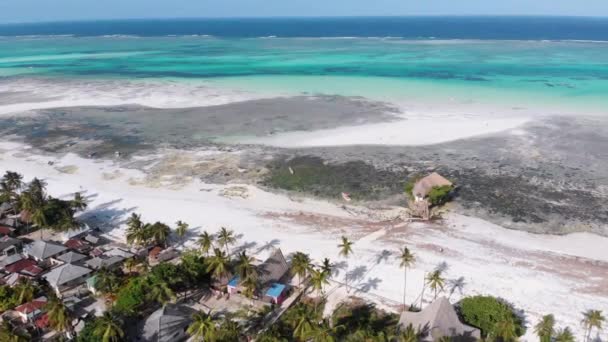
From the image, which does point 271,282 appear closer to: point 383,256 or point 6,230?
point 383,256

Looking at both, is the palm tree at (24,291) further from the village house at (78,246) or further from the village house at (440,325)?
the village house at (440,325)

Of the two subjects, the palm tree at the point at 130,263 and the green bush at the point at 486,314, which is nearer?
the green bush at the point at 486,314

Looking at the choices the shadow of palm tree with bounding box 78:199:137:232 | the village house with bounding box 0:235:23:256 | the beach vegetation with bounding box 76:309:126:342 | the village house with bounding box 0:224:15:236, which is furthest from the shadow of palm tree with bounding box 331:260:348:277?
the village house with bounding box 0:224:15:236

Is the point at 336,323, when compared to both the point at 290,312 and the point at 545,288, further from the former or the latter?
the point at 545,288

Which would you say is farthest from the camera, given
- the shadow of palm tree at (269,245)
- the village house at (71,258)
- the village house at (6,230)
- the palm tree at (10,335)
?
the village house at (6,230)

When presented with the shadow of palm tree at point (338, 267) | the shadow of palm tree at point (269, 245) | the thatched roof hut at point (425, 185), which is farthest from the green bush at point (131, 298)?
the thatched roof hut at point (425, 185)

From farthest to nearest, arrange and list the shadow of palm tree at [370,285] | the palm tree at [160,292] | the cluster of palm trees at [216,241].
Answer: the cluster of palm trees at [216,241] < the shadow of palm tree at [370,285] < the palm tree at [160,292]
